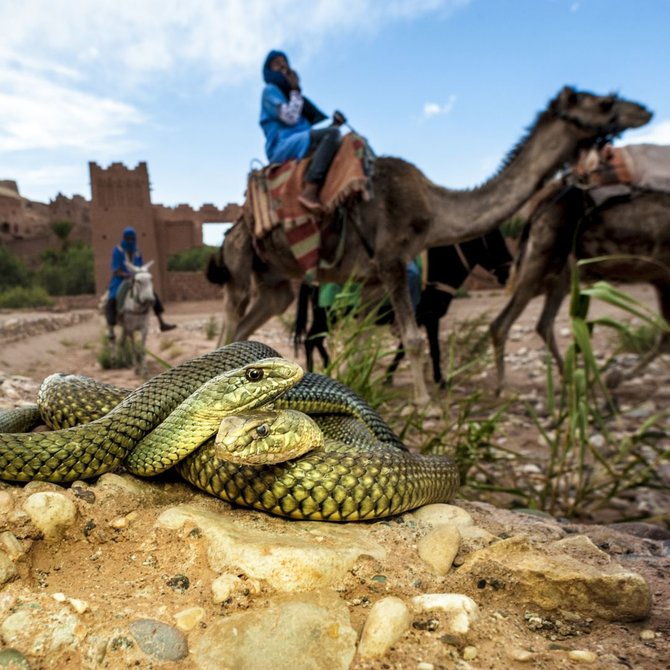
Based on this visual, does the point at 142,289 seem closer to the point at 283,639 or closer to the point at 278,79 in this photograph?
the point at 278,79

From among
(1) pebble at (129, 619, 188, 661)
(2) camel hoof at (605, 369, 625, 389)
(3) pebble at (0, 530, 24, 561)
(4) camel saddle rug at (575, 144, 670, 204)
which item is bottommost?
(2) camel hoof at (605, 369, 625, 389)

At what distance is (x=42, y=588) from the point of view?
150 centimetres

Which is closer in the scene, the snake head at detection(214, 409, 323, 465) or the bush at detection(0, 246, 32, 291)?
the snake head at detection(214, 409, 323, 465)

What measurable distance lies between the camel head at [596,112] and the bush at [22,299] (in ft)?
77.9

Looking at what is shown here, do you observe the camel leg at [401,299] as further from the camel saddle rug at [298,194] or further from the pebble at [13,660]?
the pebble at [13,660]

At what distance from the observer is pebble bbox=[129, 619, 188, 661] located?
4.26 ft

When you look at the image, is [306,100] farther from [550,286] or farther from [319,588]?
[319,588]

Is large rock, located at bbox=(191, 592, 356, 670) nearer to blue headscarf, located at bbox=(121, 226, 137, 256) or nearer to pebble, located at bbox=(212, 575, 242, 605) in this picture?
pebble, located at bbox=(212, 575, 242, 605)

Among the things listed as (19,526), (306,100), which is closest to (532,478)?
(19,526)

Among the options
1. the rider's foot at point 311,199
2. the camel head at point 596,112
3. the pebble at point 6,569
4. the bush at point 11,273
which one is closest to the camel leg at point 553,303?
the camel head at point 596,112

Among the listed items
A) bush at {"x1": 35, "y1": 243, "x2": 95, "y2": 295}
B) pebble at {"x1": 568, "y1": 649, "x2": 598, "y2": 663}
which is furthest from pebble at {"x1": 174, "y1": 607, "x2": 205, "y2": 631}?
bush at {"x1": 35, "y1": 243, "x2": 95, "y2": 295}

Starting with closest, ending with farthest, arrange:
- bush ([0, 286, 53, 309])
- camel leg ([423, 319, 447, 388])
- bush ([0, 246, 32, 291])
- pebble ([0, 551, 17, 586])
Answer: pebble ([0, 551, 17, 586]), camel leg ([423, 319, 447, 388]), bush ([0, 286, 53, 309]), bush ([0, 246, 32, 291])

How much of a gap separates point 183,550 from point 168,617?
0.81ft

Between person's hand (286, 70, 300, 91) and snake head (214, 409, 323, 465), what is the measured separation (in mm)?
7015
